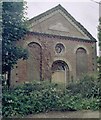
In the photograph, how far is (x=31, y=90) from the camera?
44.1 ft

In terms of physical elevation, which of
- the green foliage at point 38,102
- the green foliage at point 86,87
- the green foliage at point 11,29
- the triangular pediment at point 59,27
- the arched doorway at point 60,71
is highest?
the triangular pediment at point 59,27

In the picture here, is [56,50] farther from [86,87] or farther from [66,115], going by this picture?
[66,115]

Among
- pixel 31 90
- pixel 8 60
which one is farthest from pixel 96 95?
pixel 8 60

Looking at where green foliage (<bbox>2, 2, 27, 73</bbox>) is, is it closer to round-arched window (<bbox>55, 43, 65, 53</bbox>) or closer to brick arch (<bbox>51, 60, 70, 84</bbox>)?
brick arch (<bbox>51, 60, 70, 84</bbox>)

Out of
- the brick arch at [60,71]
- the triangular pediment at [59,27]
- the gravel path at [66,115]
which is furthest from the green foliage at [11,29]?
the triangular pediment at [59,27]

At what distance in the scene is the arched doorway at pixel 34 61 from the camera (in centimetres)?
1944

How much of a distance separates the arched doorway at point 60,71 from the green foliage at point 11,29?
7.95m

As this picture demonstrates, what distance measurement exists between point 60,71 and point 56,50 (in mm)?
1829

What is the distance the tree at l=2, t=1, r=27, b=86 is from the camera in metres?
11.1

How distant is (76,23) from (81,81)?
834 centimetres

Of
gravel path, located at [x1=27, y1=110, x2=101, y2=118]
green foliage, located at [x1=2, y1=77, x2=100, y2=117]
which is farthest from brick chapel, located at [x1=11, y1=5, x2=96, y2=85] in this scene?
gravel path, located at [x1=27, y1=110, x2=101, y2=118]

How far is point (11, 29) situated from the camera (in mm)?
11547

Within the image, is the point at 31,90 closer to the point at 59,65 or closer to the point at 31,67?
the point at 31,67

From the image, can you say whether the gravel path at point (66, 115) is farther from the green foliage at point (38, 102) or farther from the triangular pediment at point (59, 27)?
the triangular pediment at point (59, 27)
